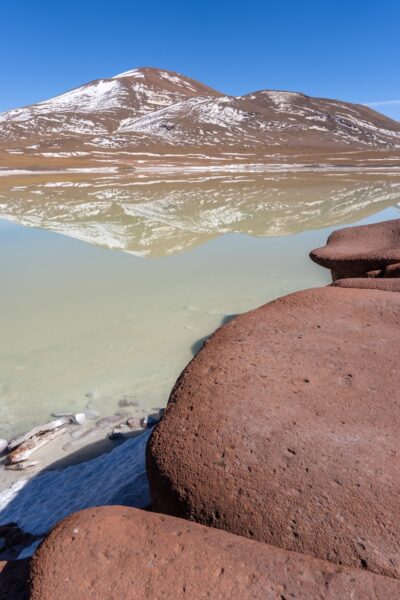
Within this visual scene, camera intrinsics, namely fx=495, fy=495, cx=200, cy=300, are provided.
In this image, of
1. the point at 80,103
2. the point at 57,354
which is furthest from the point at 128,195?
the point at 80,103

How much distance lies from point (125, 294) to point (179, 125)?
94.2 meters

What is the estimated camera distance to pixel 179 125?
96.1m

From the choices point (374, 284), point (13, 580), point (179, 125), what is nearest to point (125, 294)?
point (374, 284)

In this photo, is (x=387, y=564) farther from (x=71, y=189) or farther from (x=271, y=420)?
(x=71, y=189)

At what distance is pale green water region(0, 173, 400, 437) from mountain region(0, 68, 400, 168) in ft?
164

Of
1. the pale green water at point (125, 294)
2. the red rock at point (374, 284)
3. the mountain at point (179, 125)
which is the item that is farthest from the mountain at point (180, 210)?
the mountain at point (179, 125)

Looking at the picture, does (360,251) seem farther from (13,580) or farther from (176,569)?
(13,580)

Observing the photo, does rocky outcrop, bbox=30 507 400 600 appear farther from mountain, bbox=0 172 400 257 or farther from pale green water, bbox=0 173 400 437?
mountain, bbox=0 172 400 257

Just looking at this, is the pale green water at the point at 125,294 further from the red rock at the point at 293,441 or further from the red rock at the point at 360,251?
the red rock at the point at 293,441

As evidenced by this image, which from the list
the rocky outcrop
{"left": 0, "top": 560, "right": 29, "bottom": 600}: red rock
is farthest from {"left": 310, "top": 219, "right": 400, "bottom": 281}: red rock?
{"left": 0, "top": 560, "right": 29, "bottom": 600}: red rock

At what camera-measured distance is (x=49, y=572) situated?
65.2 inches

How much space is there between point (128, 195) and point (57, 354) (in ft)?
60.8

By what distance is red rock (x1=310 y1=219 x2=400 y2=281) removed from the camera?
16.1ft

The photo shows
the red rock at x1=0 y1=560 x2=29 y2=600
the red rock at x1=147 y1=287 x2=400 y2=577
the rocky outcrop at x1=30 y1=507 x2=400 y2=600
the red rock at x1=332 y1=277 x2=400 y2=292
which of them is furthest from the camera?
the red rock at x1=332 y1=277 x2=400 y2=292
